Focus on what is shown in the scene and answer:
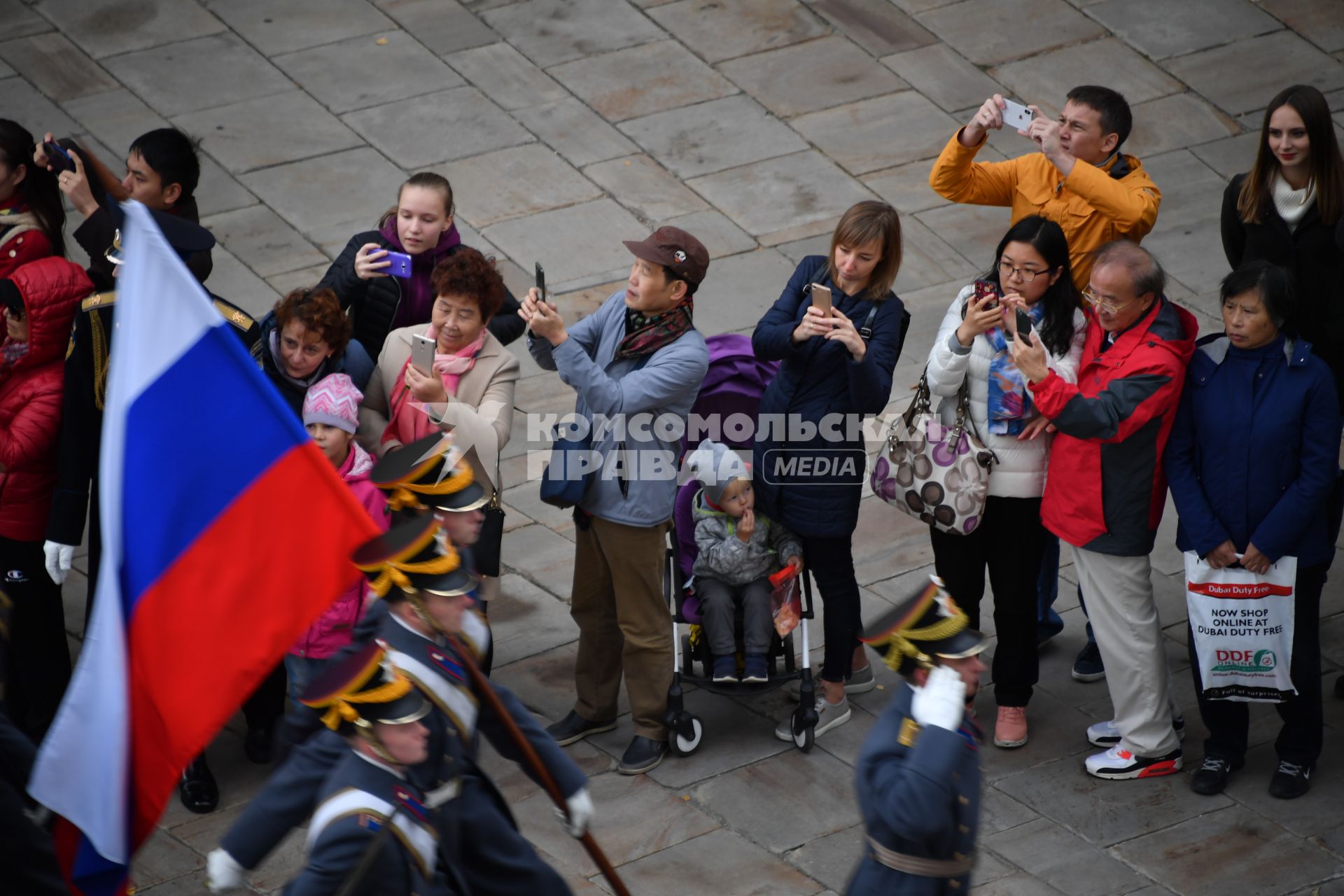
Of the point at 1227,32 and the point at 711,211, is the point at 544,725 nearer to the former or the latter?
the point at 711,211

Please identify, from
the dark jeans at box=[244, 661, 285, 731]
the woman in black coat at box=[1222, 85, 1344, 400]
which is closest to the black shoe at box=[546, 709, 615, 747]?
the dark jeans at box=[244, 661, 285, 731]

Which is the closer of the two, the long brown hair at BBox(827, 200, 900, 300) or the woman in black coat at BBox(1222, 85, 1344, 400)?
the long brown hair at BBox(827, 200, 900, 300)

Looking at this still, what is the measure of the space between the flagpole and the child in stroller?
1741mm

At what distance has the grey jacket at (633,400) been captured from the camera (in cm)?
645

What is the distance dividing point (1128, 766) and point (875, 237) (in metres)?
2.22

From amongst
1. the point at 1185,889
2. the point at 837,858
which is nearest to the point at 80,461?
the point at 837,858

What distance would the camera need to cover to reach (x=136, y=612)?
4.74 metres

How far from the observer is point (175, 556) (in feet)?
15.8

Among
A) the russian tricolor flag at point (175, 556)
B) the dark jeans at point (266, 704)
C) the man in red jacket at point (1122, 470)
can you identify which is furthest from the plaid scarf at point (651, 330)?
the dark jeans at point (266, 704)

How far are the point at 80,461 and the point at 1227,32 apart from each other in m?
9.04

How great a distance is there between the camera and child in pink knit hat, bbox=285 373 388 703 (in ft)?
21.1

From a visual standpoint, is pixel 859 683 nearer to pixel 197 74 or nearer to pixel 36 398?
pixel 36 398

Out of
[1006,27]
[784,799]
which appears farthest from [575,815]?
[1006,27]

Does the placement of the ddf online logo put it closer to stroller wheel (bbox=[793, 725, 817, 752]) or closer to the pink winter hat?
stroller wheel (bbox=[793, 725, 817, 752])
